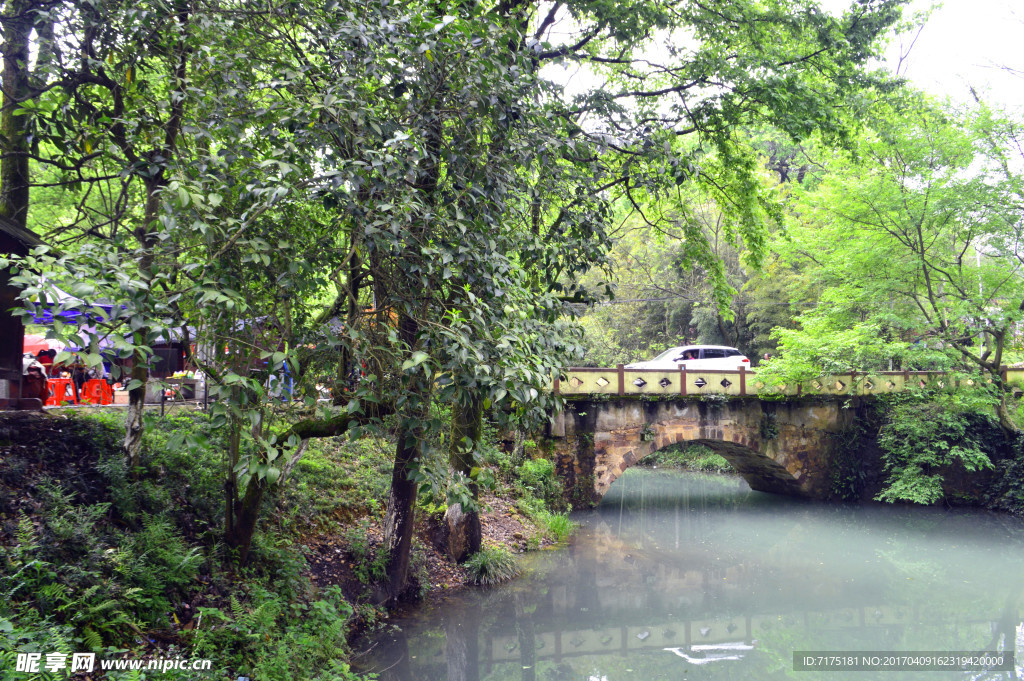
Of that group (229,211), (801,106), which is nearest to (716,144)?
(801,106)

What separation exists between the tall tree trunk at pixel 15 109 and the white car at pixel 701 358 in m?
13.8

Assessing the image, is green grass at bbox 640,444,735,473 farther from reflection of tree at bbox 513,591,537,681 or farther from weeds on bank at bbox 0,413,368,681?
weeds on bank at bbox 0,413,368,681

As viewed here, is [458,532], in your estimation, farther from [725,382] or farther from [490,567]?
[725,382]

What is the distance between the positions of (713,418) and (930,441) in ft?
14.1

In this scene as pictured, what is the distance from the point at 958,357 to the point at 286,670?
1350 centimetres

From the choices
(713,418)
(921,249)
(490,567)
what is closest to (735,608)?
(490,567)

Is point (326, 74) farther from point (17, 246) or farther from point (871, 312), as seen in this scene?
point (871, 312)

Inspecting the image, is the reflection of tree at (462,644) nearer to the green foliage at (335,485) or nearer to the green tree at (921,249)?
the green foliage at (335,485)

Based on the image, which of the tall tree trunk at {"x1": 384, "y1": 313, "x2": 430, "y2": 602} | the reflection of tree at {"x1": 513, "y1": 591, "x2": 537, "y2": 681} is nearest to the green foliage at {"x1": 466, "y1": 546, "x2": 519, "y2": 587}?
the reflection of tree at {"x1": 513, "y1": 591, "x2": 537, "y2": 681}

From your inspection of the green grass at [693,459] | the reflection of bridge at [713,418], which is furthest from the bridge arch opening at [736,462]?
the green grass at [693,459]

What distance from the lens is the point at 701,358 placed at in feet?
60.1

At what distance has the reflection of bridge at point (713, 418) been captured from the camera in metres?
13.4

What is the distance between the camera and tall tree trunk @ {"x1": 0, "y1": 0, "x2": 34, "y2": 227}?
16.8 feet

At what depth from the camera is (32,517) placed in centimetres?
454
